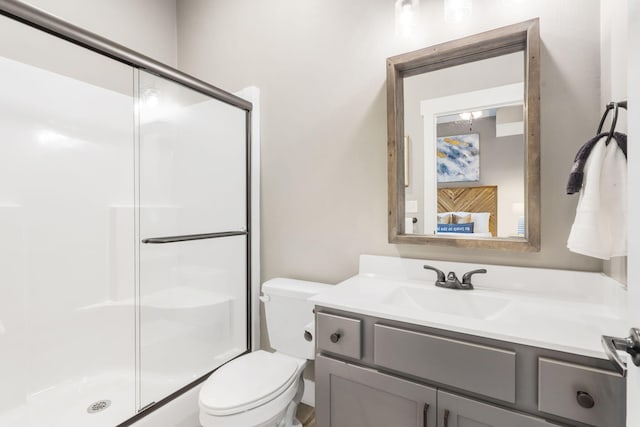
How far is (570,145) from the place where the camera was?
3.92 feet

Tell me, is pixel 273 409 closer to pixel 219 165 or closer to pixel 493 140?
pixel 219 165

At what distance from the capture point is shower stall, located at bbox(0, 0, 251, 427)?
4.99ft

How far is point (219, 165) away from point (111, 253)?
2.86 feet

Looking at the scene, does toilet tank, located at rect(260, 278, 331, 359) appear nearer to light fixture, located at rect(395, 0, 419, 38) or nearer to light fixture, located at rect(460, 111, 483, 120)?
light fixture, located at rect(460, 111, 483, 120)

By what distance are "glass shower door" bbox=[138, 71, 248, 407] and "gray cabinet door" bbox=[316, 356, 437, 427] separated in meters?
0.85

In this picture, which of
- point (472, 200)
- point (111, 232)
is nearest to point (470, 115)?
point (472, 200)

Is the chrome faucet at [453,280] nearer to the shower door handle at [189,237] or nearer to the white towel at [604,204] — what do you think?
the white towel at [604,204]

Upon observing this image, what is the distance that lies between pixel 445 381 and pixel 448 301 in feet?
1.30

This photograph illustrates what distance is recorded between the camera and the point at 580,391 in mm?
789

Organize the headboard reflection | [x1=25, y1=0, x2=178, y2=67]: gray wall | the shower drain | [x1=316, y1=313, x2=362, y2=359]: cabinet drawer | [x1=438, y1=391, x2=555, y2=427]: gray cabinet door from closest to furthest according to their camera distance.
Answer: [x1=438, y1=391, x2=555, y2=427]: gray cabinet door < [x1=316, y1=313, x2=362, y2=359]: cabinet drawer < the headboard reflection < the shower drain < [x1=25, y1=0, x2=178, y2=67]: gray wall

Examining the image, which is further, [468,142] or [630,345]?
[468,142]

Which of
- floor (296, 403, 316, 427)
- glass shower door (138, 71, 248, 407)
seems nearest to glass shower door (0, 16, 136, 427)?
glass shower door (138, 71, 248, 407)

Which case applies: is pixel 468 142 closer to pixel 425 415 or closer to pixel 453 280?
pixel 453 280

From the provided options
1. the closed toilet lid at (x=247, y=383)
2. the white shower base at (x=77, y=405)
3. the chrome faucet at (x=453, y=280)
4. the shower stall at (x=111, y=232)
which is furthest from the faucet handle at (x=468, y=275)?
the white shower base at (x=77, y=405)
